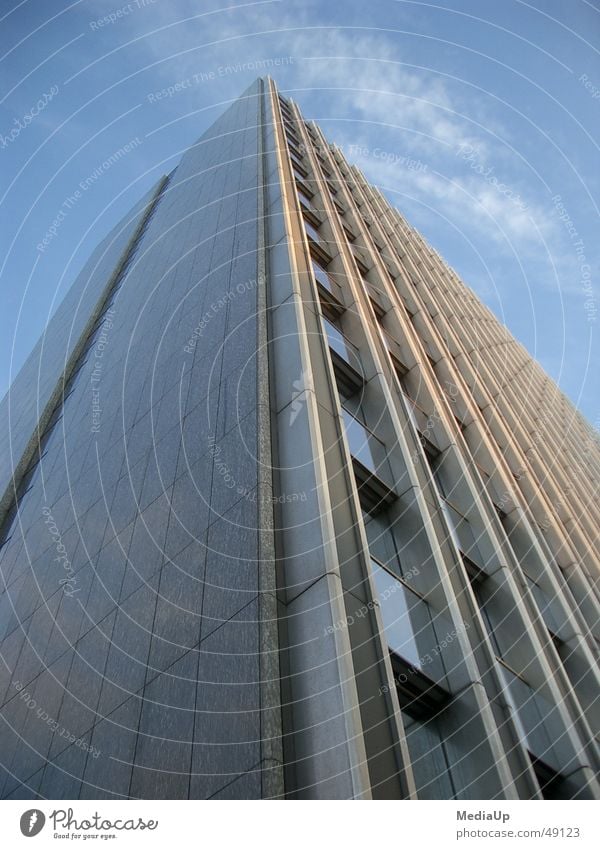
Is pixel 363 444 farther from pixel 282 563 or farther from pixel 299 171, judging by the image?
pixel 299 171

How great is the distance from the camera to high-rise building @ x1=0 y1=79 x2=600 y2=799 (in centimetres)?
660

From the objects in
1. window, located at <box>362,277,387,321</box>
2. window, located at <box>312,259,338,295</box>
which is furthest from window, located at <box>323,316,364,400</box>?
window, located at <box>362,277,387,321</box>

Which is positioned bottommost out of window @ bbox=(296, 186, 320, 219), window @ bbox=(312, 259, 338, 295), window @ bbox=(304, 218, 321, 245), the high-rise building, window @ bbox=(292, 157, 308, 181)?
the high-rise building

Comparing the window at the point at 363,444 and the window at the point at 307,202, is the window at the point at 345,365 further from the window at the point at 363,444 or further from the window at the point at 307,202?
the window at the point at 307,202

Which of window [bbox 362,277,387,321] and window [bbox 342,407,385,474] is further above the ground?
window [bbox 362,277,387,321]
